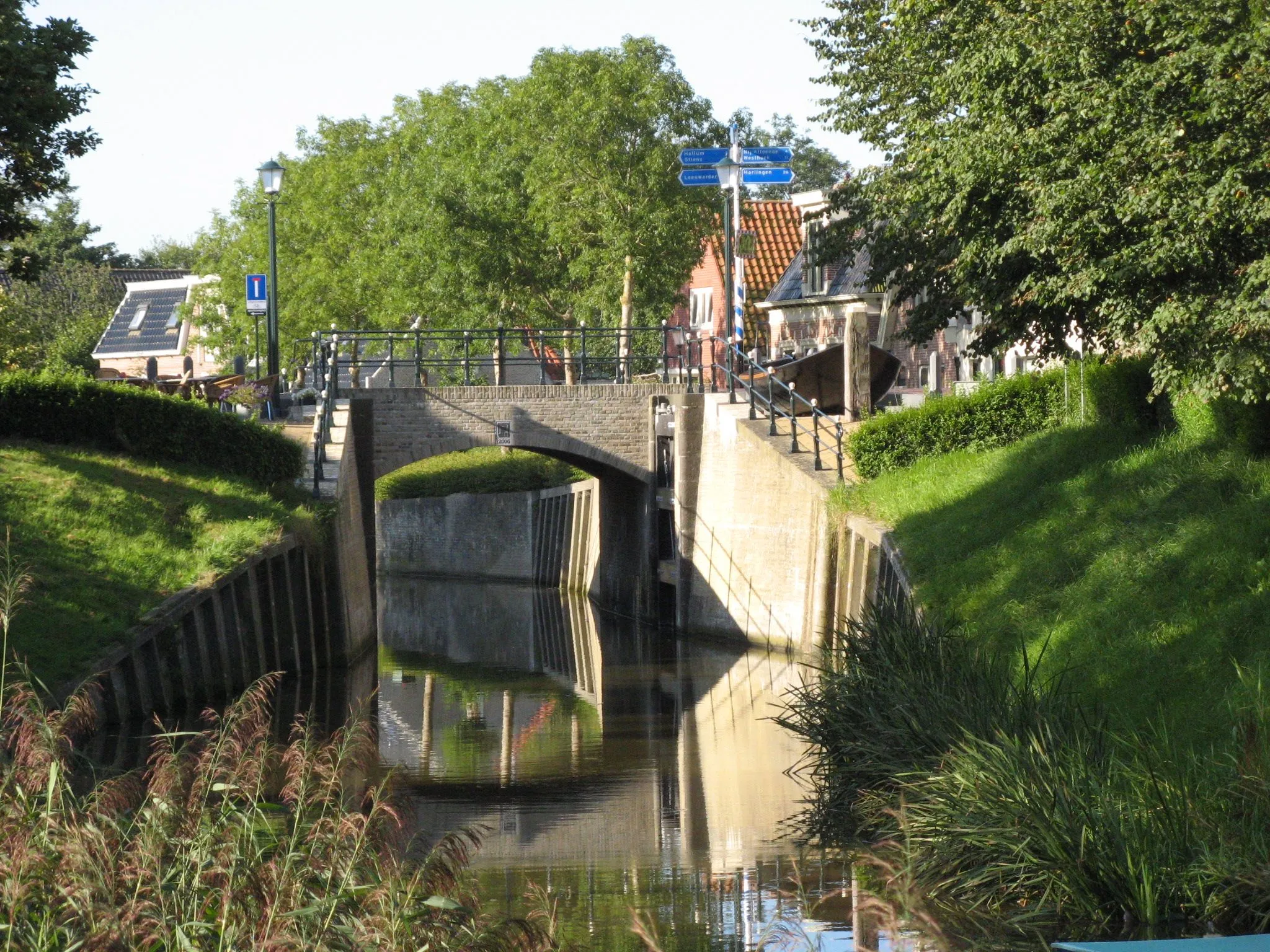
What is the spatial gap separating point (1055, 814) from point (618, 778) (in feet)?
24.2

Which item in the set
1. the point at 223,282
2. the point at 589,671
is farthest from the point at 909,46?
→ the point at 223,282

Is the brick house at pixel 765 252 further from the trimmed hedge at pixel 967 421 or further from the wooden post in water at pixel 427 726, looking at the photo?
the wooden post in water at pixel 427 726

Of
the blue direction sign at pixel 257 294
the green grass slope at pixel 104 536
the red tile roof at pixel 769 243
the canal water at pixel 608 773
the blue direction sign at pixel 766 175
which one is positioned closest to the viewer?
the canal water at pixel 608 773

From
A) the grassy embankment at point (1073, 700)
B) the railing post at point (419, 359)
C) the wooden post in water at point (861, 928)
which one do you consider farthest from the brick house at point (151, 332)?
the wooden post in water at point (861, 928)

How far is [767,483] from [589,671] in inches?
153

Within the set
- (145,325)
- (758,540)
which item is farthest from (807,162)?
(758,540)

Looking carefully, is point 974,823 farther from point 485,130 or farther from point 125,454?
point 485,130

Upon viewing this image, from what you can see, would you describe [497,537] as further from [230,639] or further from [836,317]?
[230,639]

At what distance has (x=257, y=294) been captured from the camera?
30750 millimetres

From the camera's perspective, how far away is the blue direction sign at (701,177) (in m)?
26.0

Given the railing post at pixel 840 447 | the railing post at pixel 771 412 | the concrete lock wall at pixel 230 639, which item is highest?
the railing post at pixel 771 412

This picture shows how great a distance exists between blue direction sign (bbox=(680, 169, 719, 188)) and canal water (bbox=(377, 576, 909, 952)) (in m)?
7.06

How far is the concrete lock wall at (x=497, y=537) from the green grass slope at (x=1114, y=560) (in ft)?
57.4

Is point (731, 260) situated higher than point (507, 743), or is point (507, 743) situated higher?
point (731, 260)
